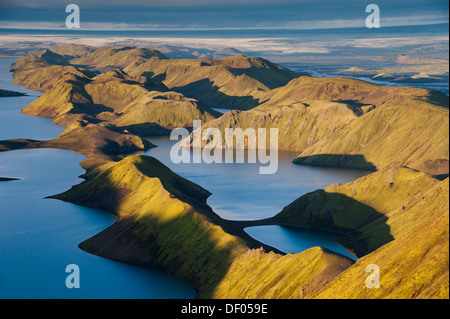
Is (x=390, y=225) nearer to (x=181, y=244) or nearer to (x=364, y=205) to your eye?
(x=364, y=205)

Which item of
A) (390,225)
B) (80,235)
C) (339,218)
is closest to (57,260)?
(80,235)

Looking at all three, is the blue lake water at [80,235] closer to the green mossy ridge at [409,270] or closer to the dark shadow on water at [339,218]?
the dark shadow on water at [339,218]

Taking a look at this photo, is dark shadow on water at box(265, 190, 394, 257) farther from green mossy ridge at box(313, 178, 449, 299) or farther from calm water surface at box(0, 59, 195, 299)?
calm water surface at box(0, 59, 195, 299)

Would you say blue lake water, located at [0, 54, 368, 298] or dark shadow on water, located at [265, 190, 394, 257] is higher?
dark shadow on water, located at [265, 190, 394, 257]

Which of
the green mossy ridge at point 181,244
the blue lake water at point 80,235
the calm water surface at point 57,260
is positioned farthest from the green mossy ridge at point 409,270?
the blue lake water at point 80,235

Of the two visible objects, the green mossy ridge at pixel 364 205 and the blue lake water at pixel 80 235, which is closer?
the blue lake water at pixel 80 235

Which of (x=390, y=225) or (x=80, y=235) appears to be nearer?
(x=390, y=225)

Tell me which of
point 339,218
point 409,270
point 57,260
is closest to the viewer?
point 409,270

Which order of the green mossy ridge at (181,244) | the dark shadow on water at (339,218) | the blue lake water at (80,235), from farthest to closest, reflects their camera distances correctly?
1. the dark shadow on water at (339,218)
2. the blue lake water at (80,235)
3. the green mossy ridge at (181,244)

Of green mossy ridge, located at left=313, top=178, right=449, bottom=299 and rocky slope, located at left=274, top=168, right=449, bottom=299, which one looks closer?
green mossy ridge, located at left=313, top=178, right=449, bottom=299

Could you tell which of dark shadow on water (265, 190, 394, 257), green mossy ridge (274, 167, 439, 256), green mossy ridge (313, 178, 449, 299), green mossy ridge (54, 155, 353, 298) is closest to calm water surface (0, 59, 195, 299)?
green mossy ridge (54, 155, 353, 298)

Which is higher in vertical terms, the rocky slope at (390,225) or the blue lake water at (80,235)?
the rocky slope at (390,225)

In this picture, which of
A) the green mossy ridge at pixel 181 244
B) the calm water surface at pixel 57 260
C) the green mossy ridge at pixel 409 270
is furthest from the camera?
the calm water surface at pixel 57 260
